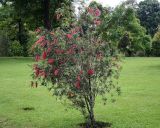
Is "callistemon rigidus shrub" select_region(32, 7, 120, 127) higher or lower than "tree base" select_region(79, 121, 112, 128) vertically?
higher

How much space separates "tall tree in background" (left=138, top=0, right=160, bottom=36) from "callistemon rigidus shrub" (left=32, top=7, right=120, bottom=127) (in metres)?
58.9

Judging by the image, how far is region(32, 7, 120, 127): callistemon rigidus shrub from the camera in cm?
797

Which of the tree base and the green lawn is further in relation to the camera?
the green lawn

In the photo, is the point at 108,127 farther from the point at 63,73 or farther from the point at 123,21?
the point at 123,21

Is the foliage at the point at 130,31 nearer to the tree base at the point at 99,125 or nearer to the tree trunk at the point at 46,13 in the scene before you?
the tree trunk at the point at 46,13

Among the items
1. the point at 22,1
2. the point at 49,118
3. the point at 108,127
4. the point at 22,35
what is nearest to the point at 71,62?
the point at 108,127

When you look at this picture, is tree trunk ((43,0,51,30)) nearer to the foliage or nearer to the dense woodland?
the dense woodland

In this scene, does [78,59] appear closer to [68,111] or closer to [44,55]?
[44,55]

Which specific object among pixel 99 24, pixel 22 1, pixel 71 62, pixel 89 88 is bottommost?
pixel 89 88

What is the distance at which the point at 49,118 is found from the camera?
9.90 m

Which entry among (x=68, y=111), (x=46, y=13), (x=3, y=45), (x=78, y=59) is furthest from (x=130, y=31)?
(x=78, y=59)

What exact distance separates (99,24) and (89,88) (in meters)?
1.32

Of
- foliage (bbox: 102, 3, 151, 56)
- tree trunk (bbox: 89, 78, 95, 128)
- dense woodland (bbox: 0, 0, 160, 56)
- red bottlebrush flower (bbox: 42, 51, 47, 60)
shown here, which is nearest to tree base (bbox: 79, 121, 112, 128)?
tree trunk (bbox: 89, 78, 95, 128)

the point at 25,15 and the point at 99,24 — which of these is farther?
the point at 25,15
